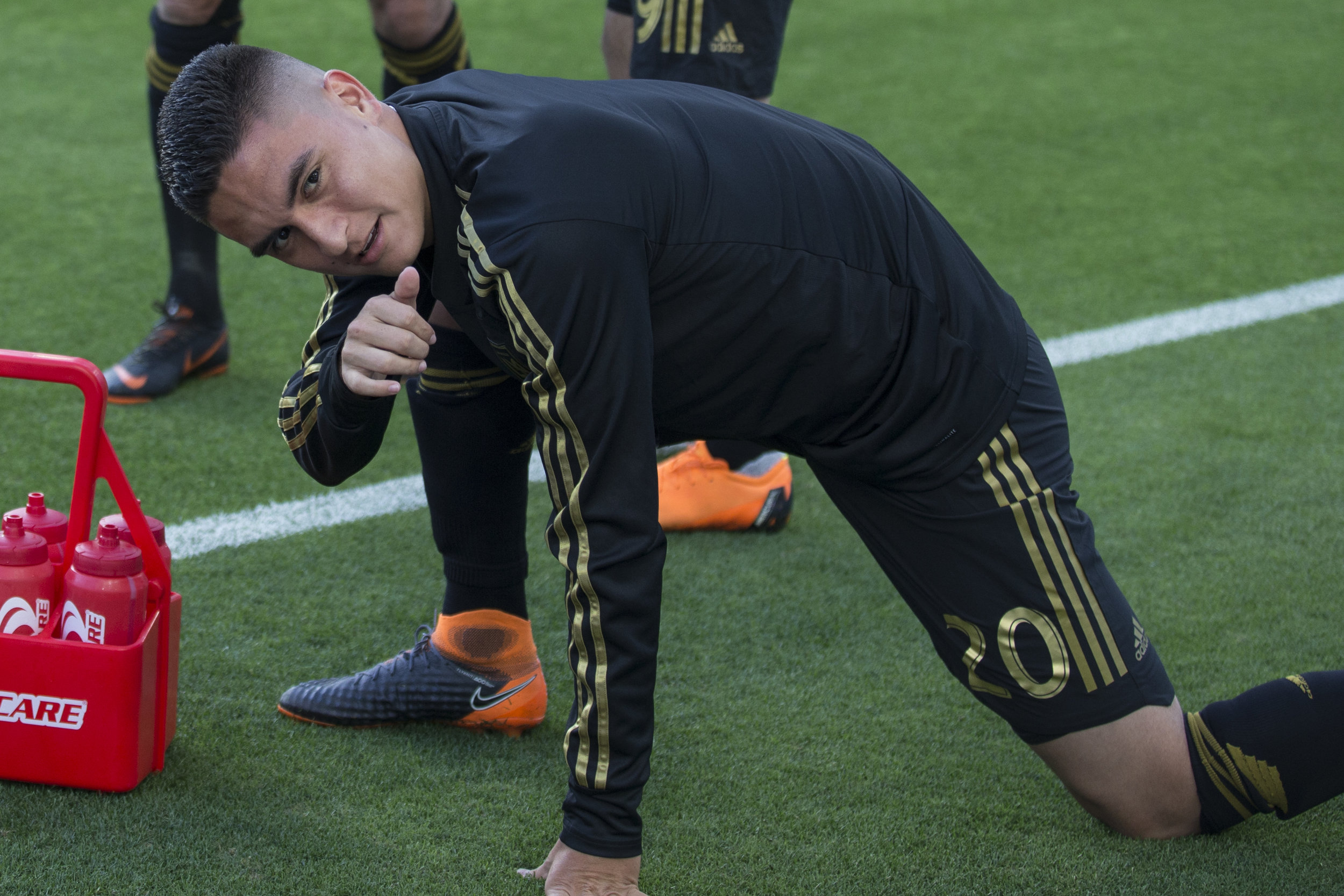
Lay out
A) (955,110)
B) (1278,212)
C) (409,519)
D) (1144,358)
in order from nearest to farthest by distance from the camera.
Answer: (409,519)
(1144,358)
(1278,212)
(955,110)

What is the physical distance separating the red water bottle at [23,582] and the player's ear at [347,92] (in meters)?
0.83

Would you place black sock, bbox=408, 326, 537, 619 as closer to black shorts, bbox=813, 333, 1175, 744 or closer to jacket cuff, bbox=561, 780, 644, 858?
black shorts, bbox=813, 333, 1175, 744

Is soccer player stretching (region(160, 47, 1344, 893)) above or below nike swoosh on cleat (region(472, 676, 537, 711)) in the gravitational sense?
above

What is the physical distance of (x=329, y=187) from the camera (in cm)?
167

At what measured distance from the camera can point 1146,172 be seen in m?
5.61

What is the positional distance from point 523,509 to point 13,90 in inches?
183

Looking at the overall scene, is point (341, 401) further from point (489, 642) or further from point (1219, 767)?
point (1219, 767)

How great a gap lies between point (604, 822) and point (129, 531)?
870 mm

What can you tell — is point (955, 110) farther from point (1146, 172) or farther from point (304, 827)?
point (304, 827)

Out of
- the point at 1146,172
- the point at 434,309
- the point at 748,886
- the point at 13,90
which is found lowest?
the point at 13,90

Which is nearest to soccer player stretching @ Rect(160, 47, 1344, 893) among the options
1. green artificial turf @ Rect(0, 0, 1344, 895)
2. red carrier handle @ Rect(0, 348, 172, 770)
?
A: green artificial turf @ Rect(0, 0, 1344, 895)

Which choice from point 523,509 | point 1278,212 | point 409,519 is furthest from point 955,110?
point 523,509

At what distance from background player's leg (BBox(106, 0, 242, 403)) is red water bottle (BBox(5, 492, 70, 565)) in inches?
58.4

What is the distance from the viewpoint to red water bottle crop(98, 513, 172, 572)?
2035 millimetres
